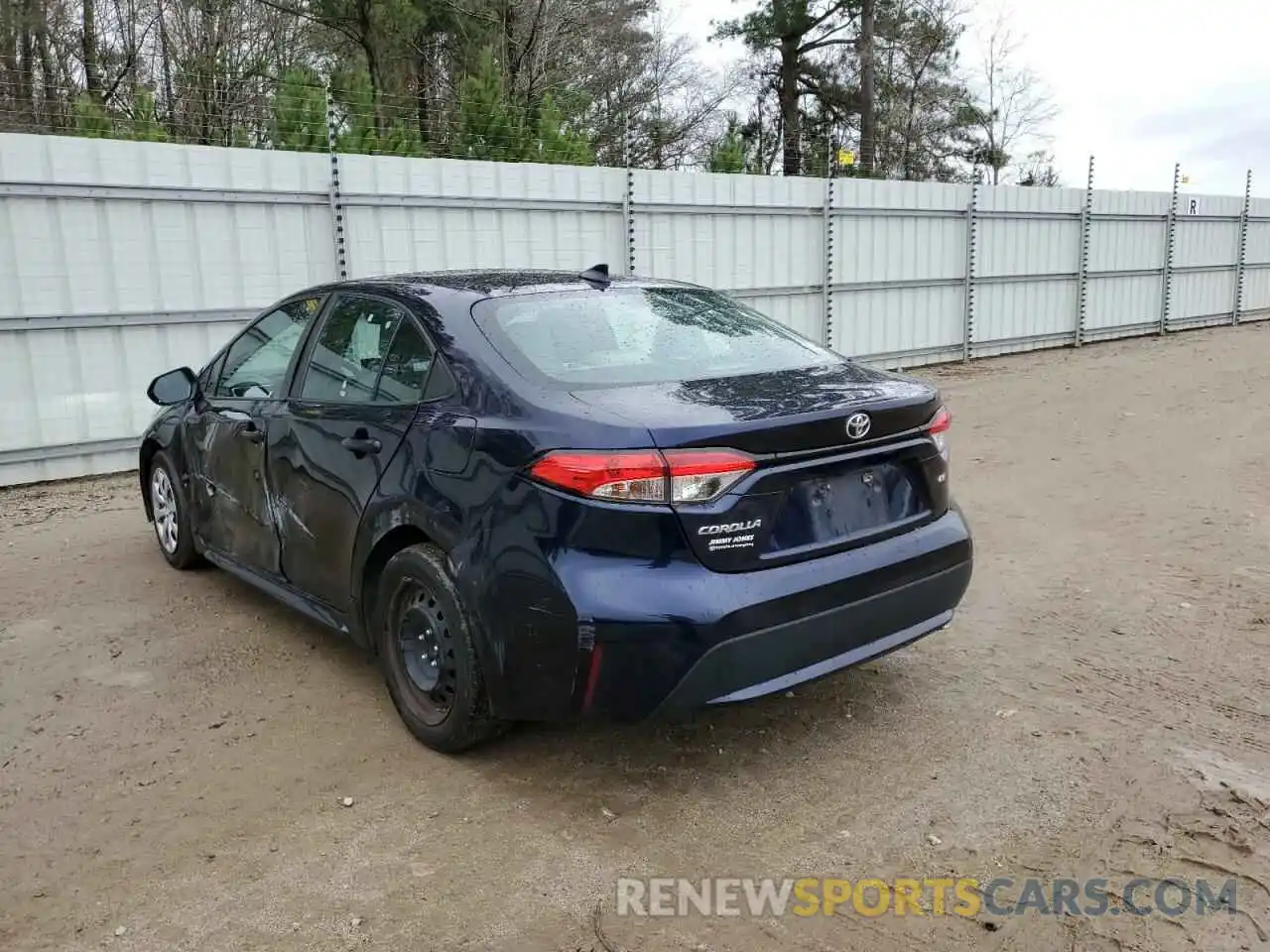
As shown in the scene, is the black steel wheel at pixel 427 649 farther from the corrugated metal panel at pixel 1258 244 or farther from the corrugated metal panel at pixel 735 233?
the corrugated metal panel at pixel 1258 244

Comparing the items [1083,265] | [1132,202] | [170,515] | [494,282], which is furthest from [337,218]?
[1132,202]

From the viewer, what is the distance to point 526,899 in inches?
104

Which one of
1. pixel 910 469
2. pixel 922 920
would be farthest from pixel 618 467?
pixel 922 920

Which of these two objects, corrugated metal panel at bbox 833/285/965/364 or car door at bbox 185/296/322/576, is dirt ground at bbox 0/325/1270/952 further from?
corrugated metal panel at bbox 833/285/965/364

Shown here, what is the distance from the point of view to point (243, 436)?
4.34 meters

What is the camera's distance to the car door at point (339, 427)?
349cm

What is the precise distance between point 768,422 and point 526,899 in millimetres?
1420

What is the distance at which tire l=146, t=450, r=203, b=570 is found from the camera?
516 cm

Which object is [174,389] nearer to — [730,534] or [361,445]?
[361,445]

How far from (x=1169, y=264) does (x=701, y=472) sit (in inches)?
723

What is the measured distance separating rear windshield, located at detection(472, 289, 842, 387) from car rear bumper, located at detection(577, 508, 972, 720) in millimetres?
719

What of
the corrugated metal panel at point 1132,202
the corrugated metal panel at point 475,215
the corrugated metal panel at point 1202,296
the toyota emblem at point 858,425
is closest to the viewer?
the toyota emblem at point 858,425

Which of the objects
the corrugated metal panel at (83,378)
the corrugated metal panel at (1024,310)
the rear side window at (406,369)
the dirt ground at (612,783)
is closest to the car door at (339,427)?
the rear side window at (406,369)

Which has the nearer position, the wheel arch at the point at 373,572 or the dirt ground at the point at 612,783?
the dirt ground at the point at 612,783
